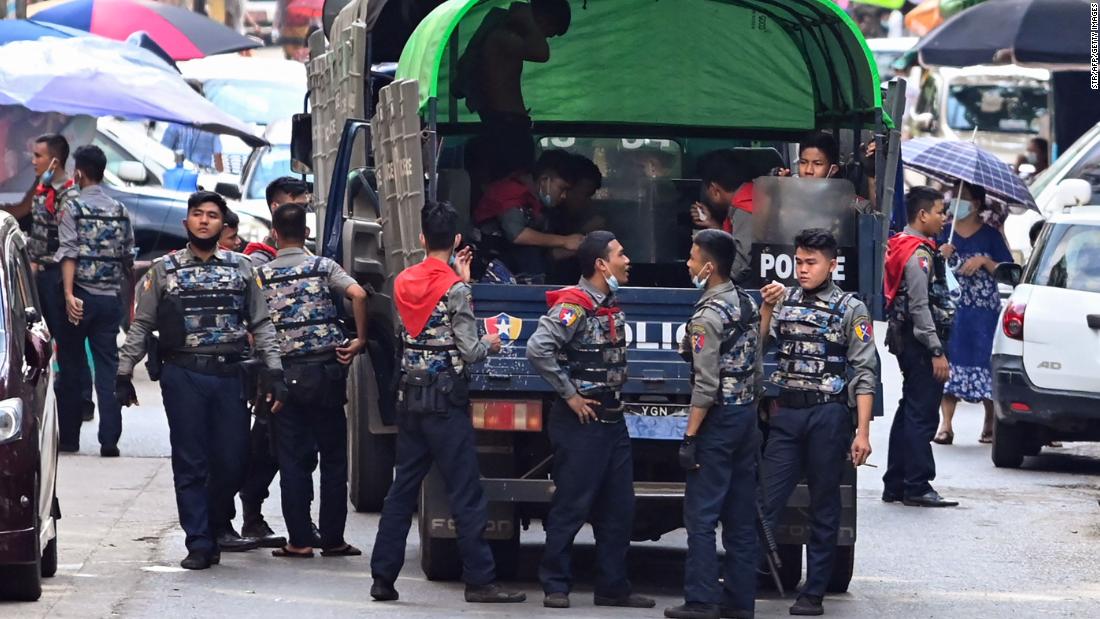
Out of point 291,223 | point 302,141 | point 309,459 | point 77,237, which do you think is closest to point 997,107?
point 302,141

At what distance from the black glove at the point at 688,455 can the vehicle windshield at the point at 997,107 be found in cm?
2655

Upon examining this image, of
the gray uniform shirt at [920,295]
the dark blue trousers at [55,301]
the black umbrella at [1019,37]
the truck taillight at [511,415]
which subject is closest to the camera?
the truck taillight at [511,415]

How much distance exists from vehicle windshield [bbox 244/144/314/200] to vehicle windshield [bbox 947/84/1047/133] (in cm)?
1367

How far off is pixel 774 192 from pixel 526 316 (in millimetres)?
1574

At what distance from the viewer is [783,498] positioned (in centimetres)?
919

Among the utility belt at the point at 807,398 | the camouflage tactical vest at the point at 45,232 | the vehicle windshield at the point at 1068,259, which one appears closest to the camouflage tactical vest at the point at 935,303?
the vehicle windshield at the point at 1068,259

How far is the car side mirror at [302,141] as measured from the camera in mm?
14414

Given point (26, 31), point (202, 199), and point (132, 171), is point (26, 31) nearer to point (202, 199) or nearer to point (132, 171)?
point (132, 171)

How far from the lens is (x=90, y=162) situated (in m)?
13.7

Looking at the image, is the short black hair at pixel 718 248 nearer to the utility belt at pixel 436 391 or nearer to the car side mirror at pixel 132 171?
the utility belt at pixel 436 391

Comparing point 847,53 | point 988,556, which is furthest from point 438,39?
point 988,556

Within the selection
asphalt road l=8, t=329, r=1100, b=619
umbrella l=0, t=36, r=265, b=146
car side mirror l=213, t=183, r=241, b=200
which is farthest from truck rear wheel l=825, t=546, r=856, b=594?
car side mirror l=213, t=183, r=241, b=200

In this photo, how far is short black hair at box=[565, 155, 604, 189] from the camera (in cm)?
1137

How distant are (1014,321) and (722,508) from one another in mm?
5666
